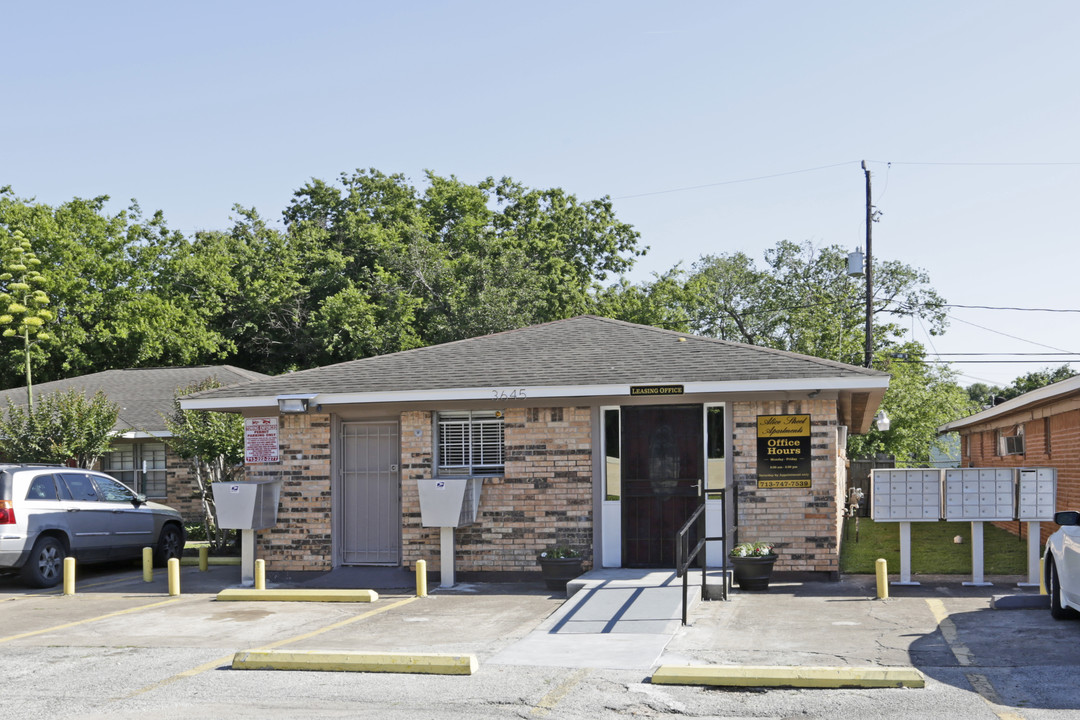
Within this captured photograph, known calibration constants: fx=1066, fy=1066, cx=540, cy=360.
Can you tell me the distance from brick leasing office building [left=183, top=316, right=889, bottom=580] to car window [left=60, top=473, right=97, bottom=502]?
2348 millimetres

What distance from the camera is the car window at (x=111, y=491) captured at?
16297 mm

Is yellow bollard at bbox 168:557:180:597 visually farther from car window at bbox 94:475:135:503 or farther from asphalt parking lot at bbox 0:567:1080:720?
car window at bbox 94:475:135:503

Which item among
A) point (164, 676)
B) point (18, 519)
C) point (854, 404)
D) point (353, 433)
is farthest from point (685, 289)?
point (164, 676)

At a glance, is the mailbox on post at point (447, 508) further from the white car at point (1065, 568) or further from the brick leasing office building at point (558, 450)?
the white car at point (1065, 568)

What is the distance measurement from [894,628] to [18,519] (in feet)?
36.8

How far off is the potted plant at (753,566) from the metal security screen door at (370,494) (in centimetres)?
492

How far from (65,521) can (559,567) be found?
7220mm

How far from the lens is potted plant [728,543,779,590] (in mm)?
12734

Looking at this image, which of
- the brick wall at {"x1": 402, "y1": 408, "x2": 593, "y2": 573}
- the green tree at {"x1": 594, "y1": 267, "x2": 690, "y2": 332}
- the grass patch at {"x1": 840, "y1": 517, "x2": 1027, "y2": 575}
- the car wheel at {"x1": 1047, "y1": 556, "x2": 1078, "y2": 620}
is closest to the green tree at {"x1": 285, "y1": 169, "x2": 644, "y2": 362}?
the green tree at {"x1": 594, "y1": 267, "x2": 690, "y2": 332}

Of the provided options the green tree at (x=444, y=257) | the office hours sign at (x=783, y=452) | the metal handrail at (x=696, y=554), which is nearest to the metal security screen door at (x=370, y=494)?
the metal handrail at (x=696, y=554)

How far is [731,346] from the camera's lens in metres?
15.1

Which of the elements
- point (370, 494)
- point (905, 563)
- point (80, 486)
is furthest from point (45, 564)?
point (905, 563)

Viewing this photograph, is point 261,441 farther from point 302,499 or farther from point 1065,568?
point 1065,568

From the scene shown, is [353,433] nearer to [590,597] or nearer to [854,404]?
[590,597]
